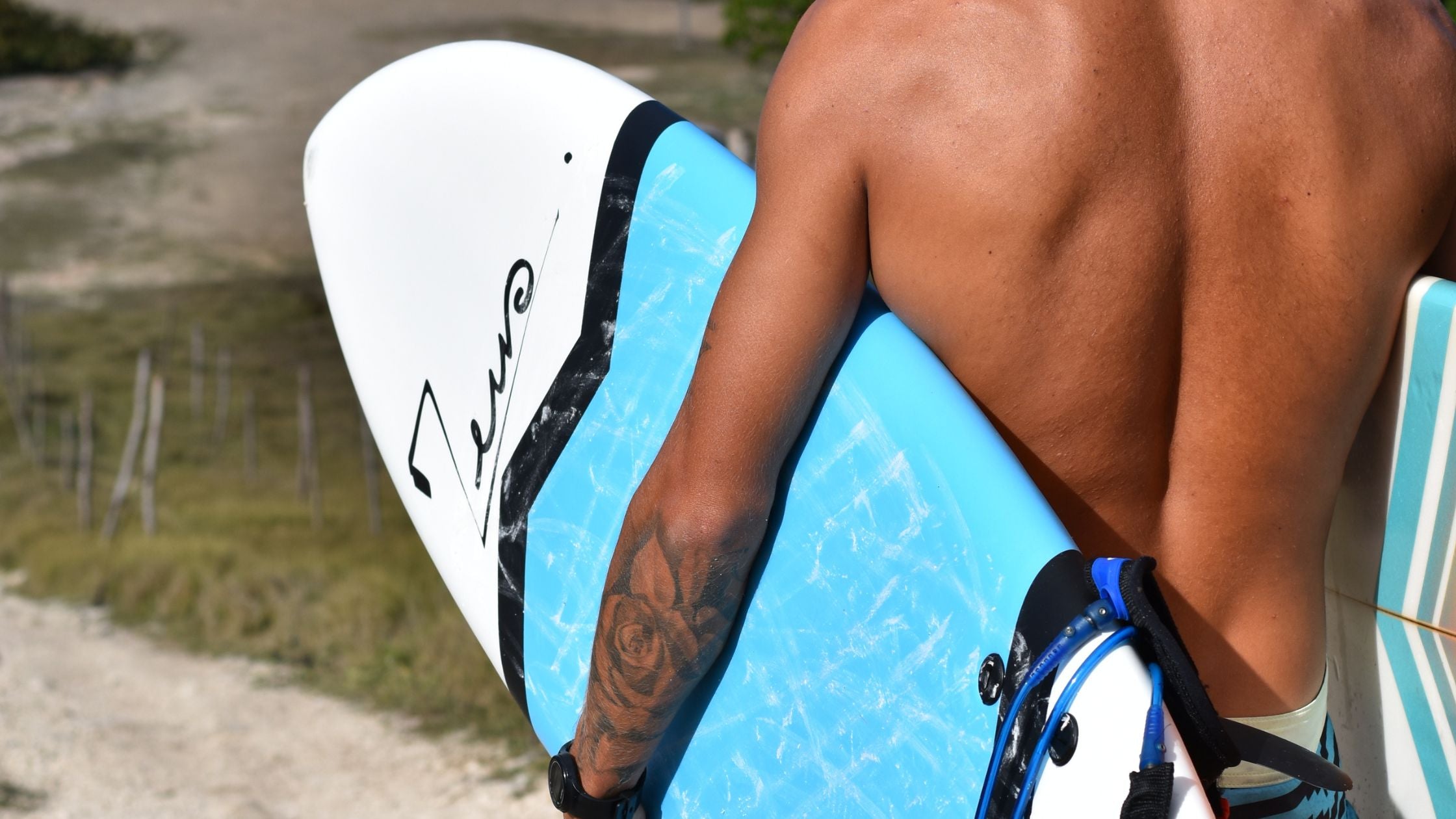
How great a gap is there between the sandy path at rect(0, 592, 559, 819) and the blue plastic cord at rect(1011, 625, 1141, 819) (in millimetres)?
3205

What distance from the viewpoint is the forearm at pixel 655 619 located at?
1.32 m

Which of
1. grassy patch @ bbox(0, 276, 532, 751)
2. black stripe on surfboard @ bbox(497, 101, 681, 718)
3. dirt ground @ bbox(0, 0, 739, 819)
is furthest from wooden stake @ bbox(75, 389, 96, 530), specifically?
black stripe on surfboard @ bbox(497, 101, 681, 718)

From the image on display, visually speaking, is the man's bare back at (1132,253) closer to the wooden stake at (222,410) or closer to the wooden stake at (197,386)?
the wooden stake at (222,410)

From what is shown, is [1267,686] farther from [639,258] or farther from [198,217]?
[198,217]

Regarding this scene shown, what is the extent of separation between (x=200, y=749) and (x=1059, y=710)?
4403 mm

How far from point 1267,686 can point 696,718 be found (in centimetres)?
67

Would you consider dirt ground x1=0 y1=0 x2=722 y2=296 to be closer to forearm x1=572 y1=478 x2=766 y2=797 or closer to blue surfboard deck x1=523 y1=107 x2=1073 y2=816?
blue surfboard deck x1=523 y1=107 x2=1073 y2=816

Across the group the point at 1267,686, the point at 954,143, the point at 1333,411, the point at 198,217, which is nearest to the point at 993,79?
the point at 954,143

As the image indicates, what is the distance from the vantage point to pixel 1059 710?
3.64 ft

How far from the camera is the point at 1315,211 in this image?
114 centimetres

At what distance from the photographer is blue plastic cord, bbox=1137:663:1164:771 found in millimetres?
1049

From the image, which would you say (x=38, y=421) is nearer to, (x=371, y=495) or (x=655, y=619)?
(x=371, y=495)

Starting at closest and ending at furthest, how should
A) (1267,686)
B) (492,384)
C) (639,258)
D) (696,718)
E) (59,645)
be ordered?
(1267,686), (696,718), (639,258), (492,384), (59,645)

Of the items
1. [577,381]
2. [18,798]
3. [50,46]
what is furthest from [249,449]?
[50,46]
